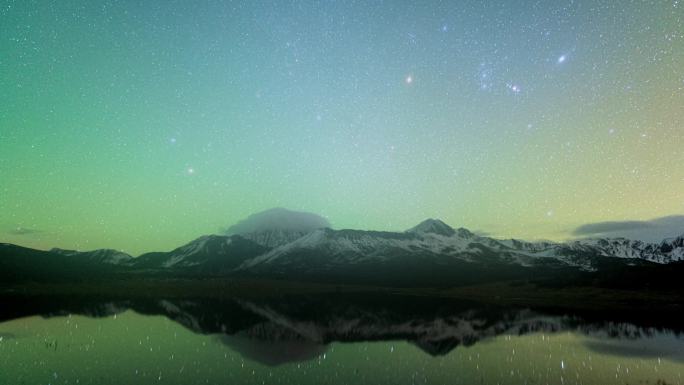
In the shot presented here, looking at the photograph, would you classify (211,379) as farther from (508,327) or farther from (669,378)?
(508,327)

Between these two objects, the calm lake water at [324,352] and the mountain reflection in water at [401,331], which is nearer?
the calm lake water at [324,352]

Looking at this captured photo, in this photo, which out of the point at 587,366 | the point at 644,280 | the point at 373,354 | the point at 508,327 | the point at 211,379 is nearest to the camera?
the point at 211,379

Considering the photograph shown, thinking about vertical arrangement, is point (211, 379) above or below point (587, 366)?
above

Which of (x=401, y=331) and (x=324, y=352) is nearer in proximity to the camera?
(x=324, y=352)

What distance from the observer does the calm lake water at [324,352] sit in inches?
1617

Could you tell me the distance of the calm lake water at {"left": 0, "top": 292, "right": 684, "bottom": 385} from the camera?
41.1m

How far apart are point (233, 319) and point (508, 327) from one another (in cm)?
5646

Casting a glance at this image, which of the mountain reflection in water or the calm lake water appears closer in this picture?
the calm lake water

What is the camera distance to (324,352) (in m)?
54.9

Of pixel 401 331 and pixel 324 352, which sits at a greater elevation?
pixel 324 352

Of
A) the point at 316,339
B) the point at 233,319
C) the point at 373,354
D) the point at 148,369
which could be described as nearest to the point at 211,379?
the point at 148,369

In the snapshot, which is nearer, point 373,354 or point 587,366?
point 587,366

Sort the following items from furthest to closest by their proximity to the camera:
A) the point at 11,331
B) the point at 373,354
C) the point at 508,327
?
the point at 508,327, the point at 11,331, the point at 373,354

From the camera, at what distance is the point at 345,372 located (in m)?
43.7
